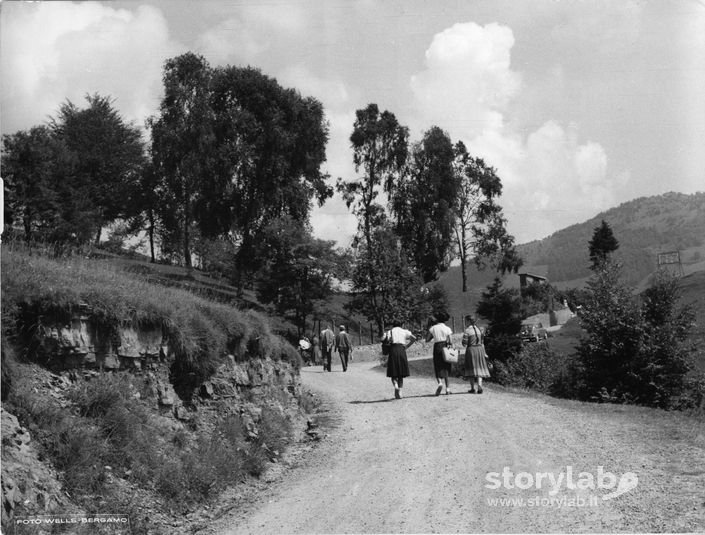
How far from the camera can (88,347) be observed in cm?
835

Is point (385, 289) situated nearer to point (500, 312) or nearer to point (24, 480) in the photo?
point (500, 312)

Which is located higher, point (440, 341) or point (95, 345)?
point (95, 345)

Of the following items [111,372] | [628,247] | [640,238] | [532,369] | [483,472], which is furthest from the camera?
[640,238]

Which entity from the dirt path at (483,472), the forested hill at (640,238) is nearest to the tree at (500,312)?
the dirt path at (483,472)

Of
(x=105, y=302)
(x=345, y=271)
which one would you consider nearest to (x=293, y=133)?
(x=345, y=271)

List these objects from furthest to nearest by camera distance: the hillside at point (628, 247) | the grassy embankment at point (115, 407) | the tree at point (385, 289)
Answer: the hillside at point (628, 247), the tree at point (385, 289), the grassy embankment at point (115, 407)

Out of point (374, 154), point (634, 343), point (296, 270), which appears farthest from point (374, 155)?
point (634, 343)

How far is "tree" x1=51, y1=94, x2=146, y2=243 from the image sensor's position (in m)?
43.9

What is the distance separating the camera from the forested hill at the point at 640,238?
251 ft

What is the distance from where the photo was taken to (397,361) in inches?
575

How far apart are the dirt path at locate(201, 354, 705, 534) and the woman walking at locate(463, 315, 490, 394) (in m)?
1.83

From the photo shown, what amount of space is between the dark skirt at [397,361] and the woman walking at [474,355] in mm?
1575

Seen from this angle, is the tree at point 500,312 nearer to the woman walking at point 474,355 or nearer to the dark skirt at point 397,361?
the woman walking at point 474,355

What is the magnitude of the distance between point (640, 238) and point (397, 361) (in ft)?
354
